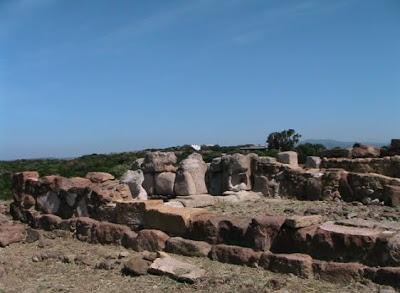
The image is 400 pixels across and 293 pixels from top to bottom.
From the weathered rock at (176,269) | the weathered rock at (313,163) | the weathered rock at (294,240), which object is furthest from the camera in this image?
the weathered rock at (313,163)

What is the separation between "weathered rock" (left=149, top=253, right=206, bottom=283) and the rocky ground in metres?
0.09

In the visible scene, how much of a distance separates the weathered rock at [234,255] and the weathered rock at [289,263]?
17 cm

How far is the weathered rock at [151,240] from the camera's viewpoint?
382 inches

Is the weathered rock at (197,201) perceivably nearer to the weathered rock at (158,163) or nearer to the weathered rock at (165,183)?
the weathered rock at (165,183)

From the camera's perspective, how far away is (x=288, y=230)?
827 centimetres

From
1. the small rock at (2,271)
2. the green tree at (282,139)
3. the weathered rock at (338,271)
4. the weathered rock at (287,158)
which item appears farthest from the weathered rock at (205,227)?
the green tree at (282,139)

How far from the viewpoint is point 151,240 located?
32.2 feet

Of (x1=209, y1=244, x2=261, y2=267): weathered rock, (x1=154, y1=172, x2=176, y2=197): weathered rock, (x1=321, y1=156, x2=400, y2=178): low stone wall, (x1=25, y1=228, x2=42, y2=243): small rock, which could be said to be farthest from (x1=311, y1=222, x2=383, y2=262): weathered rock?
(x1=25, y1=228, x2=42, y2=243): small rock

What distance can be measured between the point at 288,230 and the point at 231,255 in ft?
3.28

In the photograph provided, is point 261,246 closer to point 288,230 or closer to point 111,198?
point 288,230

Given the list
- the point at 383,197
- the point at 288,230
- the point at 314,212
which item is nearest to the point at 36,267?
the point at 288,230

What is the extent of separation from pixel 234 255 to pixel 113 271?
6.48 ft

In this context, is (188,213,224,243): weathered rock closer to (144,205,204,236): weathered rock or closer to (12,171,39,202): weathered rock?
(144,205,204,236): weathered rock

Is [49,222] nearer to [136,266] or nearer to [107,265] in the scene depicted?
[107,265]
